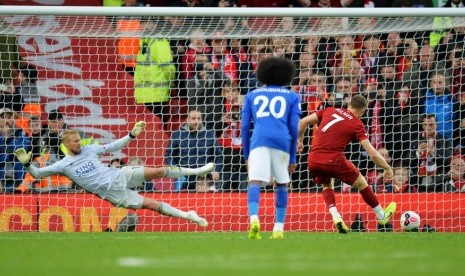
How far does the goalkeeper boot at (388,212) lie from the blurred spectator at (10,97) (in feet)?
18.9

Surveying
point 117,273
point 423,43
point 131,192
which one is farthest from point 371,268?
point 423,43

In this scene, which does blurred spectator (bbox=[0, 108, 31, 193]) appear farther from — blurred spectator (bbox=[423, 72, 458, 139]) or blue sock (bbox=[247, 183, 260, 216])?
blurred spectator (bbox=[423, 72, 458, 139])

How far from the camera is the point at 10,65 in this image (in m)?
16.7

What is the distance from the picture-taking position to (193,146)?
16.4 metres

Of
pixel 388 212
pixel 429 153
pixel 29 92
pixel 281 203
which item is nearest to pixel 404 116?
pixel 429 153

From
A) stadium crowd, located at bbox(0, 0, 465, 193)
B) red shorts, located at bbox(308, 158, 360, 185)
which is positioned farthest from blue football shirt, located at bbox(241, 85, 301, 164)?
stadium crowd, located at bbox(0, 0, 465, 193)

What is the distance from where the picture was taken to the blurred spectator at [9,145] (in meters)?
16.2

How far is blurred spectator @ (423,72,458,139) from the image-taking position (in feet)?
53.2

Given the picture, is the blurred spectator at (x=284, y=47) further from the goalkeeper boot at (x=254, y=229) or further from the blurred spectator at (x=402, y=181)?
the goalkeeper boot at (x=254, y=229)

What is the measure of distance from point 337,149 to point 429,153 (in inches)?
99.9

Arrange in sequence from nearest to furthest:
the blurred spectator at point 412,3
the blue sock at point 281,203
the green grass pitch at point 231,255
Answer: the green grass pitch at point 231,255
the blue sock at point 281,203
the blurred spectator at point 412,3

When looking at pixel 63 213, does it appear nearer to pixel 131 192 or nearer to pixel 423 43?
pixel 131 192

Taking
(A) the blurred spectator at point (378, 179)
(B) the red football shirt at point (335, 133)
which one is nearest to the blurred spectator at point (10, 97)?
(B) the red football shirt at point (335, 133)

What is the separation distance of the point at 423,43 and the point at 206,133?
376 centimetres
